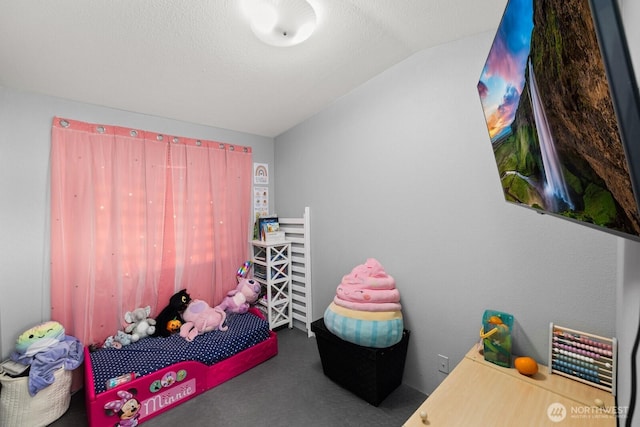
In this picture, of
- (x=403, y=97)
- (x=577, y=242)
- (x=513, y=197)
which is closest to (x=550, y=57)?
(x=513, y=197)

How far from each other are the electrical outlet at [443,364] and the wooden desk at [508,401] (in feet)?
1.50

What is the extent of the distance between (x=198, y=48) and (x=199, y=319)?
214 centimetres

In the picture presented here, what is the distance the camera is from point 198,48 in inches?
60.5

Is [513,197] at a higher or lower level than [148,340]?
higher

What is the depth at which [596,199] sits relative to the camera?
487 millimetres

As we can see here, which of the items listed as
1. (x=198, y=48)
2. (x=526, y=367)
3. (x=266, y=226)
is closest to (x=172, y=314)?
(x=266, y=226)

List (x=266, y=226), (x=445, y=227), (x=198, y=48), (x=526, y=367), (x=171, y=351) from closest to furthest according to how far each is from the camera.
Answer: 1. (x=526, y=367)
2. (x=198, y=48)
3. (x=445, y=227)
4. (x=171, y=351)
5. (x=266, y=226)

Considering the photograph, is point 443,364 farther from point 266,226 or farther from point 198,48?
point 198,48

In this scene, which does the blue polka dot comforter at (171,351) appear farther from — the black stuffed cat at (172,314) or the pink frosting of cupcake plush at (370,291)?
the pink frosting of cupcake plush at (370,291)

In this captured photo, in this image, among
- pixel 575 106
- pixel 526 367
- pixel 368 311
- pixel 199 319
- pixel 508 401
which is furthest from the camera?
pixel 199 319

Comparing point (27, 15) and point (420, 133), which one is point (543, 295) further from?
point (27, 15)

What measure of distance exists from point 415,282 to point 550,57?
1.61 meters

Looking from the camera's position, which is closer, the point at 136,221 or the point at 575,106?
the point at 575,106

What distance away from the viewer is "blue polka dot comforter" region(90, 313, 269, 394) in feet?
5.73
